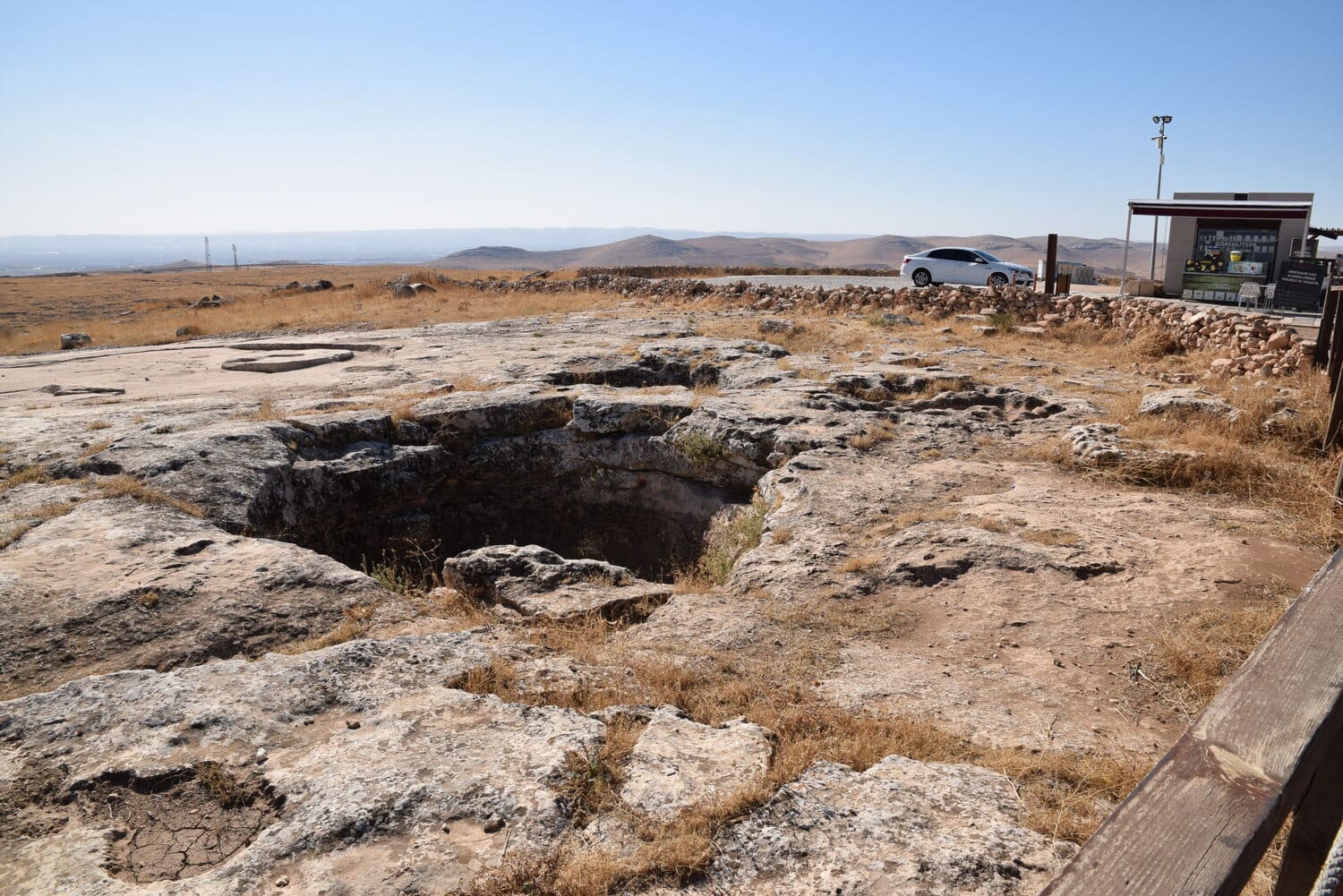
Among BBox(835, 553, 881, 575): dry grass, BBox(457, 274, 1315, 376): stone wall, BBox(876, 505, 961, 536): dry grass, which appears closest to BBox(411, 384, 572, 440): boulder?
BBox(876, 505, 961, 536): dry grass

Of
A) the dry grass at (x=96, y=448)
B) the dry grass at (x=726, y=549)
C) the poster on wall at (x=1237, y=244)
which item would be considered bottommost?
the dry grass at (x=726, y=549)

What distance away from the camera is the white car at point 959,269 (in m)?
22.3

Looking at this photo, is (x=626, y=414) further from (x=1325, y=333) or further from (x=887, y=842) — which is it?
(x=1325, y=333)

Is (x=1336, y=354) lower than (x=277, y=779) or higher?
higher

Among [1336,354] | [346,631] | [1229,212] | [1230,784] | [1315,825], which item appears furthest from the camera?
[1229,212]

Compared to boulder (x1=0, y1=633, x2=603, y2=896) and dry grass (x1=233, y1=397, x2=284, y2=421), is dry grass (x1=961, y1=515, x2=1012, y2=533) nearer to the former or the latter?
boulder (x1=0, y1=633, x2=603, y2=896)

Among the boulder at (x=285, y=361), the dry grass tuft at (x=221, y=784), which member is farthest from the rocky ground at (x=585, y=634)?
the boulder at (x=285, y=361)

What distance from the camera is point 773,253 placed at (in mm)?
153500

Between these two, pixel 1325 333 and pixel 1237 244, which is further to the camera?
pixel 1237 244

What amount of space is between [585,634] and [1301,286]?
1700 cm

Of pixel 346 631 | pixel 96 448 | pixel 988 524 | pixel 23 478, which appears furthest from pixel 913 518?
pixel 23 478

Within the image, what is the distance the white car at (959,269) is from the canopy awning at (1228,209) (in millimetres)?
3808

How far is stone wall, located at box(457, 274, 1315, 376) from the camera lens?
1070cm

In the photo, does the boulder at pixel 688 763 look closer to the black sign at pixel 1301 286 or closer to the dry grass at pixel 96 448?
the dry grass at pixel 96 448
